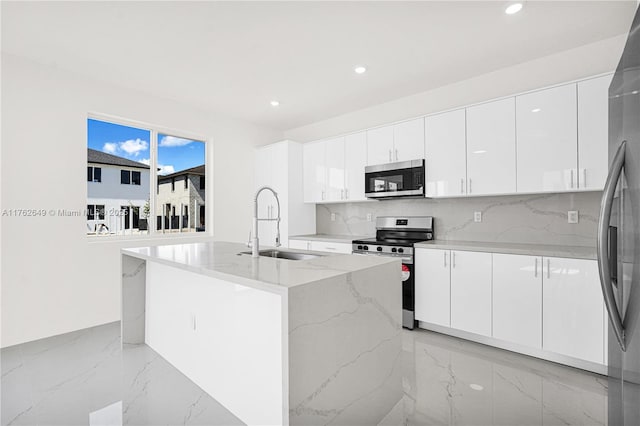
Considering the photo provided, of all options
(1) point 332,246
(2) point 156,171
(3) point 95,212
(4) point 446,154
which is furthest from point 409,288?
(3) point 95,212

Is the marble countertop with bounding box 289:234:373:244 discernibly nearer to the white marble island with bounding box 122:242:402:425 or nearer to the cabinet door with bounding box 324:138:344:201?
the cabinet door with bounding box 324:138:344:201

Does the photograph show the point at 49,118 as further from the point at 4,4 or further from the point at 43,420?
the point at 43,420

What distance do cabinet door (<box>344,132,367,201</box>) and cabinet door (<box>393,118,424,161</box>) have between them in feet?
1.45

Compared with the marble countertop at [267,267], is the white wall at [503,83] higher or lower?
higher

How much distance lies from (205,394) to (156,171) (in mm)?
2949

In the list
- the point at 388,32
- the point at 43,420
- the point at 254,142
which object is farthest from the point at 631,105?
the point at 254,142

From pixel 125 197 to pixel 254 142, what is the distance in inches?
77.4

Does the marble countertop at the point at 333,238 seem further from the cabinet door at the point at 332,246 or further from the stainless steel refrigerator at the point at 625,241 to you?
the stainless steel refrigerator at the point at 625,241

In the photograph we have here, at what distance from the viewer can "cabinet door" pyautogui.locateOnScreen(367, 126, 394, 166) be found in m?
3.68

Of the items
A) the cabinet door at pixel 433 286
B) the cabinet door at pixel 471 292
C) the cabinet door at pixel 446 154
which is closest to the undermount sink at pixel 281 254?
the cabinet door at pixel 433 286

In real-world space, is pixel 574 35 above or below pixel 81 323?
above

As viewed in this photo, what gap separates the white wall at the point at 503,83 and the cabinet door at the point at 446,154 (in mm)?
395

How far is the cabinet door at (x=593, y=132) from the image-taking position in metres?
2.39

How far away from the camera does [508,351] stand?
8.75 ft
